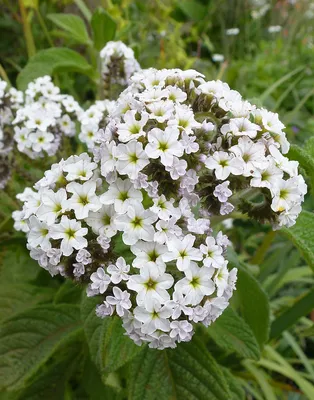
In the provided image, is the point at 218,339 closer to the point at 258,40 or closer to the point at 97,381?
the point at 97,381

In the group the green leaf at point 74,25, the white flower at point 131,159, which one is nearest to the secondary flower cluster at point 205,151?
the white flower at point 131,159

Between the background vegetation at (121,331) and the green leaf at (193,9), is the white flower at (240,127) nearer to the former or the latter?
the background vegetation at (121,331)

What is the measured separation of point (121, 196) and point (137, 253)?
85mm

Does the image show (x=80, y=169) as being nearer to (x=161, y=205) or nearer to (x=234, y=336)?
(x=161, y=205)

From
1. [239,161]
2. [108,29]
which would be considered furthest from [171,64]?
[239,161]

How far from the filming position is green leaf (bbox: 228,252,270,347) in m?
0.97

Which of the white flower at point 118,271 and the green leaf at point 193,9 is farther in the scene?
the green leaf at point 193,9

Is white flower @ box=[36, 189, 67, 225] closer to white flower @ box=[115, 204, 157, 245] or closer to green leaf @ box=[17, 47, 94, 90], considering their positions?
white flower @ box=[115, 204, 157, 245]

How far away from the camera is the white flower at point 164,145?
0.67 m

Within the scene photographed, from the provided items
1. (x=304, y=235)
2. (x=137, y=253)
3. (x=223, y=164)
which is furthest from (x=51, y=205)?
(x=304, y=235)

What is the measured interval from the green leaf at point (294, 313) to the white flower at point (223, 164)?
525 mm

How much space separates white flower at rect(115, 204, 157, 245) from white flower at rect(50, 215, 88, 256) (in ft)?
0.18

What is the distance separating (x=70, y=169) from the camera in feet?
2.45

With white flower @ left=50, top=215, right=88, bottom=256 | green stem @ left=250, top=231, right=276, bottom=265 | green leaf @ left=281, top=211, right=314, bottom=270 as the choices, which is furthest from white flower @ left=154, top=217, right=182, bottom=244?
green stem @ left=250, top=231, right=276, bottom=265
